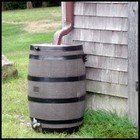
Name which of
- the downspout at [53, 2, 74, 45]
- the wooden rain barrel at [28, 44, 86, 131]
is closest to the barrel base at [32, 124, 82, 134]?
the wooden rain barrel at [28, 44, 86, 131]

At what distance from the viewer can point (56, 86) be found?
493 centimetres

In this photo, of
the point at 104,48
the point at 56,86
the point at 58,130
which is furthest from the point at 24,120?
the point at 104,48

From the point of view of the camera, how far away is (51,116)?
16.5ft

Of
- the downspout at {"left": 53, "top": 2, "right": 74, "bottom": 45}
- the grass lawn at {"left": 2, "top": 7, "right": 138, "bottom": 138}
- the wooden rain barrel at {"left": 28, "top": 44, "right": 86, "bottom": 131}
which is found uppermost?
the downspout at {"left": 53, "top": 2, "right": 74, "bottom": 45}

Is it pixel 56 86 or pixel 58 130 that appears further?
pixel 58 130

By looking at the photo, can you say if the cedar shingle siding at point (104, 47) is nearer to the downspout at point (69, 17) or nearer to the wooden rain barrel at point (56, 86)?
the downspout at point (69, 17)

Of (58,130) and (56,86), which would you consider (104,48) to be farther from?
(58,130)

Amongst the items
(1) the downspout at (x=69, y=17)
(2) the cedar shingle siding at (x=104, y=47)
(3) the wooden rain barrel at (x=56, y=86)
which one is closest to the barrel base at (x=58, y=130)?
(3) the wooden rain barrel at (x=56, y=86)

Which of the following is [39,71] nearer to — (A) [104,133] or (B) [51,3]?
(A) [104,133]

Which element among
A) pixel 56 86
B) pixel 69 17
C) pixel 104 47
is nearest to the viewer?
pixel 56 86

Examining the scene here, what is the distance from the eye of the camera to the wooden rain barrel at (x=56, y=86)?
4.92 meters

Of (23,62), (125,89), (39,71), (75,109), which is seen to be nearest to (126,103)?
(125,89)

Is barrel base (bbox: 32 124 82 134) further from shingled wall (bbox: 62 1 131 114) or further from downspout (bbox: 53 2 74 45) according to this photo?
downspout (bbox: 53 2 74 45)

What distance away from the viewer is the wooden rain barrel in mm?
4918
